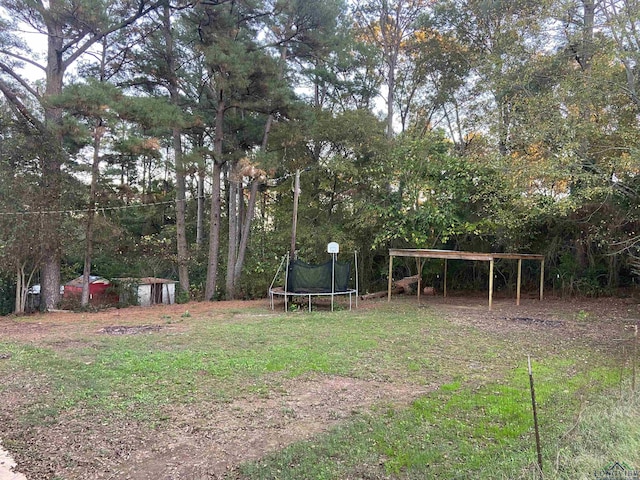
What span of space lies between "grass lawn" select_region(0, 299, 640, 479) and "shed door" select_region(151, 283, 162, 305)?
6.38 m

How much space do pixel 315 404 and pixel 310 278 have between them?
6452 millimetres

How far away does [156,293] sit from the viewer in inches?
521

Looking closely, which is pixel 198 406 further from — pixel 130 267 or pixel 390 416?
pixel 130 267

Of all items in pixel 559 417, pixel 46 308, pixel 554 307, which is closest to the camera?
pixel 559 417

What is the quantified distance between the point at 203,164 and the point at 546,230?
10.00 metres

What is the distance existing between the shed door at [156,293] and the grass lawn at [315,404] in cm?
638

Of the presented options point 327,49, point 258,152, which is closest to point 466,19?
point 327,49

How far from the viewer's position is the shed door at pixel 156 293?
13102 millimetres

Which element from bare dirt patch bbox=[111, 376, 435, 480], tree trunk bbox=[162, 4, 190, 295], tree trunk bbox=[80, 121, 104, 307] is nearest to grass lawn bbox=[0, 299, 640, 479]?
bare dirt patch bbox=[111, 376, 435, 480]

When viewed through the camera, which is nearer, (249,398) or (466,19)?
(249,398)

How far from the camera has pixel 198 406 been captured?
347cm

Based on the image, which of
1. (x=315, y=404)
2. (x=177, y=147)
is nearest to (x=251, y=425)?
(x=315, y=404)

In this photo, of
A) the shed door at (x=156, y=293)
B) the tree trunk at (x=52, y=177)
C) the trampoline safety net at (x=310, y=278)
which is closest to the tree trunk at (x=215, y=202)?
the shed door at (x=156, y=293)

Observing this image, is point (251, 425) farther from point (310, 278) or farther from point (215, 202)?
point (215, 202)
